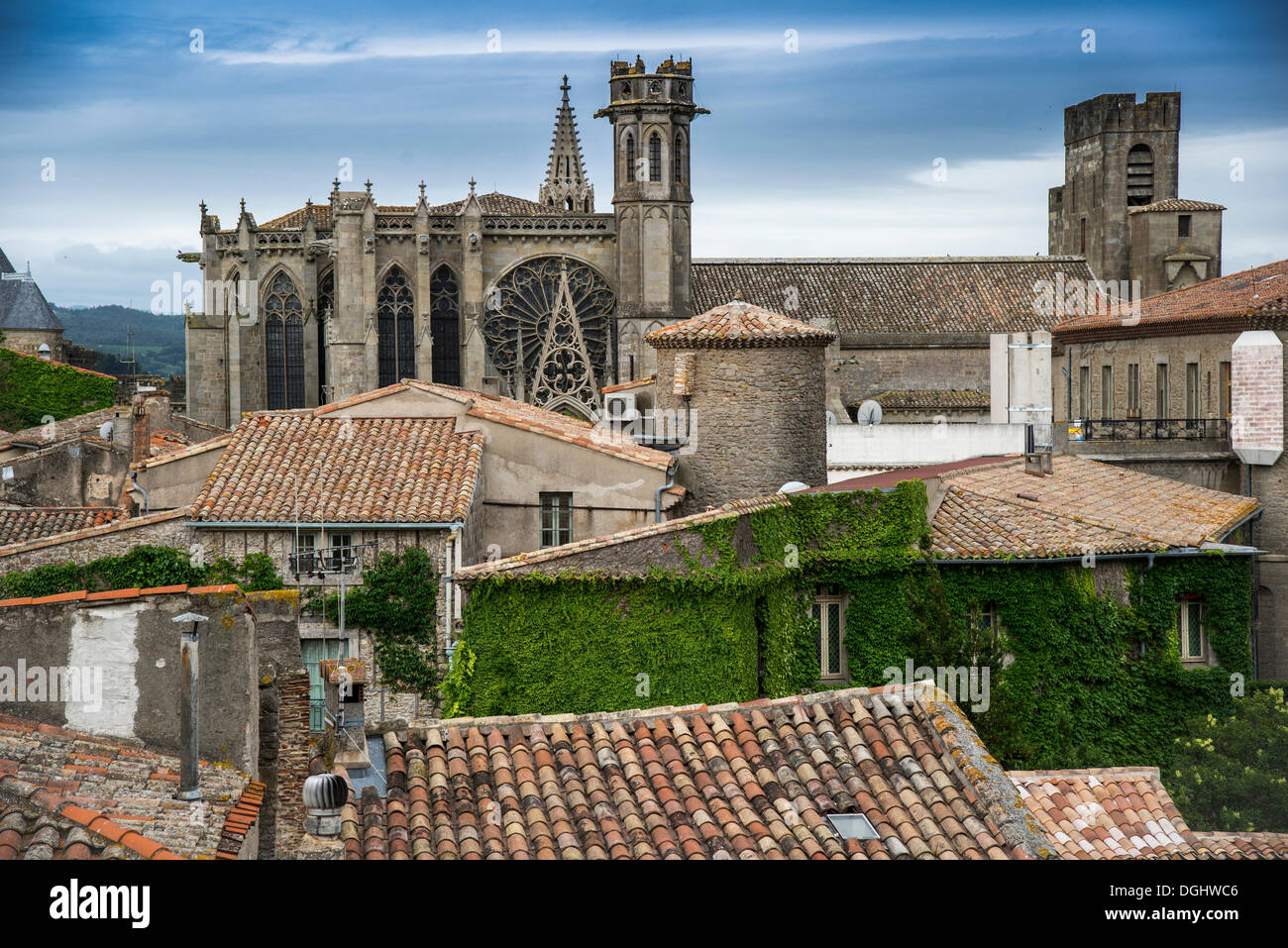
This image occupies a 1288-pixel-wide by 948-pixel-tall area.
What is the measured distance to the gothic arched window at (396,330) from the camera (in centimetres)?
5900

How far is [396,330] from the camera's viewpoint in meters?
59.1

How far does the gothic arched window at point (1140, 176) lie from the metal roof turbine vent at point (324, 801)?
65634 mm

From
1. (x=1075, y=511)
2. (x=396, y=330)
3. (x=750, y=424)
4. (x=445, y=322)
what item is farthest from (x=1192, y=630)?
(x=396, y=330)

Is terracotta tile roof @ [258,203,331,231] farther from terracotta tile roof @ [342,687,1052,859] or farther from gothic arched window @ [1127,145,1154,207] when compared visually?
terracotta tile roof @ [342,687,1052,859]

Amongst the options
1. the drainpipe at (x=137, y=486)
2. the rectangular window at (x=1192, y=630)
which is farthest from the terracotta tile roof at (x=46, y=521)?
the rectangular window at (x=1192, y=630)

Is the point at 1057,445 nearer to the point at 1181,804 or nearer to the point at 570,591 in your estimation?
the point at 1181,804

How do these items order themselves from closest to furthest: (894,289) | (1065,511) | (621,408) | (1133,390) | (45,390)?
(1065,511) → (621,408) → (1133,390) → (45,390) → (894,289)

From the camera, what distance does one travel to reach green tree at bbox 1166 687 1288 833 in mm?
20516

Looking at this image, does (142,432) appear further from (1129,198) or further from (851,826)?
(1129,198)

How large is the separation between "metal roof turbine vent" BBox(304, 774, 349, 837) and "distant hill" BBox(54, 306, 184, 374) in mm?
80274

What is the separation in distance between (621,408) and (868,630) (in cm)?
1348

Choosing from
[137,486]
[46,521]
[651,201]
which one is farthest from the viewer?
[651,201]

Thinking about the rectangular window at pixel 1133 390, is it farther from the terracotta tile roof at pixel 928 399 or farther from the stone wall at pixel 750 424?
the terracotta tile roof at pixel 928 399

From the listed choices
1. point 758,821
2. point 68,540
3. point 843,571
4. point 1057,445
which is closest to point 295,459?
point 68,540
